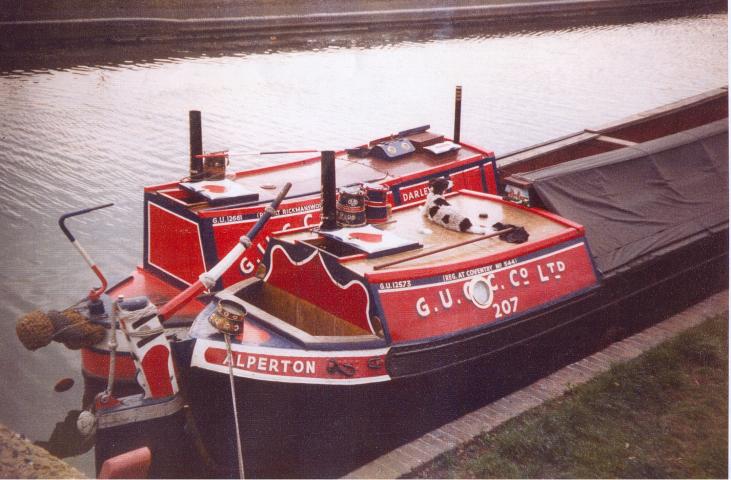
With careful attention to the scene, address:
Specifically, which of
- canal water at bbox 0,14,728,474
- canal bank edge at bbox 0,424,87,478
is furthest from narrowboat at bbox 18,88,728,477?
canal water at bbox 0,14,728,474

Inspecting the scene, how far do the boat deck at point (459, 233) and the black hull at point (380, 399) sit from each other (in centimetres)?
83

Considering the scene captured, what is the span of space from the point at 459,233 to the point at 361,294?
1.80m

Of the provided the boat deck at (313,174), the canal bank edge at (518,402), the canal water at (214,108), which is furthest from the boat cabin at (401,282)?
the canal water at (214,108)

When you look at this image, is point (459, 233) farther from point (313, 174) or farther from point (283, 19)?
point (283, 19)

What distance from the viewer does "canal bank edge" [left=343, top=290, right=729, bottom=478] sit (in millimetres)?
6414

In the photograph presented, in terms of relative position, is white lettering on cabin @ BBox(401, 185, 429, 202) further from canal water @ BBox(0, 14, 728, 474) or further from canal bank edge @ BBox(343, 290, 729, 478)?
canal water @ BBox(0, 14, 728, 474)

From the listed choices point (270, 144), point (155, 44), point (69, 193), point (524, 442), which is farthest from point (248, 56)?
point (524, 442)

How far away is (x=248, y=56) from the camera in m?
27.5

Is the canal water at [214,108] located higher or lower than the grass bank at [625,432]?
higher

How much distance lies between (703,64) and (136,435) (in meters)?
18.1

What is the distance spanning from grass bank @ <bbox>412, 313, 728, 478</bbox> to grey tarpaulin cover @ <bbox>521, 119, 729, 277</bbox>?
153 centimetres

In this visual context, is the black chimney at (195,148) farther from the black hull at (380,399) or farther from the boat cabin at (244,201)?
the black hull at (380,399)

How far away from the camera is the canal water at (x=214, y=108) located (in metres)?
11.3

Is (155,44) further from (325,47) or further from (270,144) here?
(270,144)
